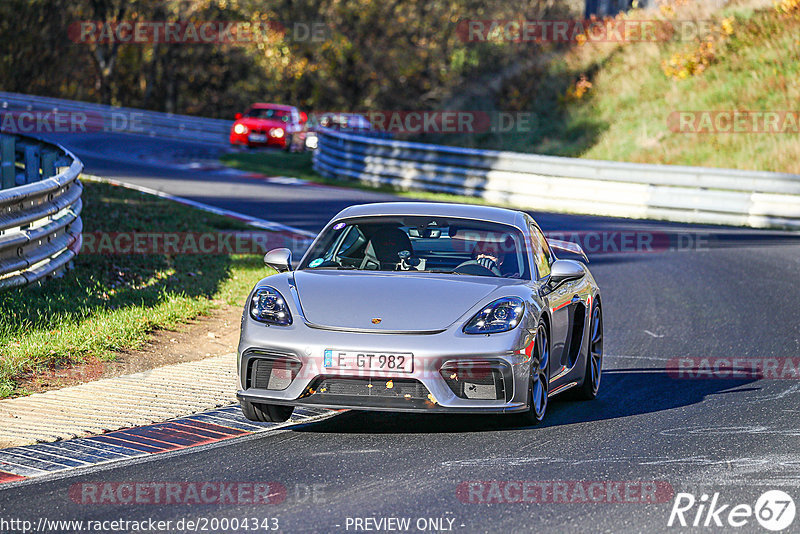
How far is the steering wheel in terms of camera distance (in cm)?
787

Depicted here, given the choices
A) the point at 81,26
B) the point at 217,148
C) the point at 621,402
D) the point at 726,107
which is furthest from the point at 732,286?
the point at 81,26

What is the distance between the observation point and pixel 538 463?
6477 millimetres

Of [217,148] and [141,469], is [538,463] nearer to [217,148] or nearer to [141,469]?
[141,469]

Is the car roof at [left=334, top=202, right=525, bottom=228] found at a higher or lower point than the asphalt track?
higher

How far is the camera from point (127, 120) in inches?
1741

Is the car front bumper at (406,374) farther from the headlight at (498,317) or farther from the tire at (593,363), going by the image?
the tire at (593,363)

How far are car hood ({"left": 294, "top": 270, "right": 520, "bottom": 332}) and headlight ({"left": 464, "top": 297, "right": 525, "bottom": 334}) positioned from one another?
89mm

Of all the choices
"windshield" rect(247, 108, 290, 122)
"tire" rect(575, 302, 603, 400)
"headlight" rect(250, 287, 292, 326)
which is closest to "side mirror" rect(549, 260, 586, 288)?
"tire" rect(575, 302, 603, 400)

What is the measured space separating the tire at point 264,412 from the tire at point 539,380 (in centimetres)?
147

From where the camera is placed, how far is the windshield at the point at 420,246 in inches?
316

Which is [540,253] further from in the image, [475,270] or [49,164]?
[49,164]
